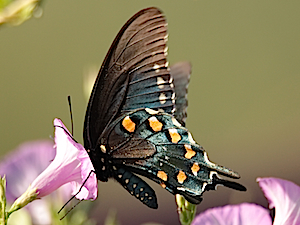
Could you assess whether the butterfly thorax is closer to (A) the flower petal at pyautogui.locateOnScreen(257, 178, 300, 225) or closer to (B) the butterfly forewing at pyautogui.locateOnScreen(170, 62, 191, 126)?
(B) the butterfly forewing at pyautogui.locateOnScreen(170, 62, 191, 126)

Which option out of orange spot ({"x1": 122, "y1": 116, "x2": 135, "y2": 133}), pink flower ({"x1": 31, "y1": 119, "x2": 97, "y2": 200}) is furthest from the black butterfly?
pink flower ({"x1": 31, "y1": 119, "x2": 97, "y2": 200})

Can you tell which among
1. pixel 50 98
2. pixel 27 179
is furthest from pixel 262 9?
pixel 27 179

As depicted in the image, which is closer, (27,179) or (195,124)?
(27,179)

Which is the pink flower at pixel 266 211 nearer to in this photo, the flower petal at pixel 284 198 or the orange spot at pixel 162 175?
the flower petal at pixel 284 198

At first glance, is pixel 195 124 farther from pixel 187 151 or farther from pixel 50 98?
pixel 187 151

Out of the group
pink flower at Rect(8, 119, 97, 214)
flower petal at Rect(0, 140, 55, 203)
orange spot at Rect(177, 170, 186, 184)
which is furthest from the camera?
flower petal at Rect(0, 140, 55, 203)

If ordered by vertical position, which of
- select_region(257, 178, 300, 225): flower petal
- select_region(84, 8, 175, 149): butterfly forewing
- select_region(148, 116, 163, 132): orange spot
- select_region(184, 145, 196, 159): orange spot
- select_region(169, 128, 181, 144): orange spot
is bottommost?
select_region(257, 178, 300, 225): flower petal

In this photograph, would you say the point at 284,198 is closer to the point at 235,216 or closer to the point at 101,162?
the point at 235,216

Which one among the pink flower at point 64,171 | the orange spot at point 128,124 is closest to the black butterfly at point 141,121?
the orange spot at point 128,124
